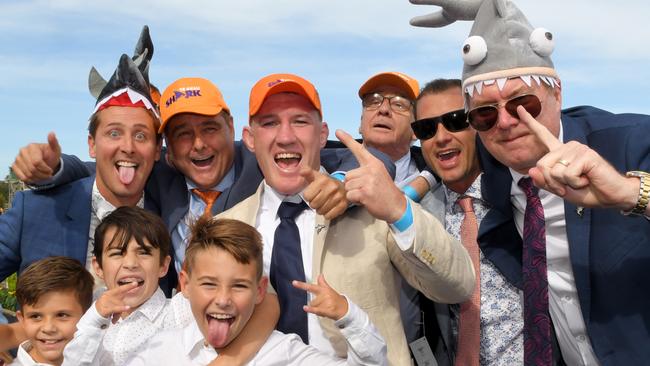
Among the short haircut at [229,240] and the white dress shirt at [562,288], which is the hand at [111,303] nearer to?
the short haircut at [229,240]

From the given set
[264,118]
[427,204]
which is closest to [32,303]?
[264,118]

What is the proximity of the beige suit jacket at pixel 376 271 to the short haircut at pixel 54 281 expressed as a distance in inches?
55.9

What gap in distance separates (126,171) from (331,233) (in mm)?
1555

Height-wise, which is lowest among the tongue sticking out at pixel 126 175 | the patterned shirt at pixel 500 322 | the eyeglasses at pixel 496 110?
the patterned shirt at pixel 500 322

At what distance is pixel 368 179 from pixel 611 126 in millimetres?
1436

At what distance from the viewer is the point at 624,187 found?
2.87 metres

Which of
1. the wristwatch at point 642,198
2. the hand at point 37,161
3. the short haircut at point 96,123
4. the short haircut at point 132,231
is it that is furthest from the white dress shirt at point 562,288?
the hand at point 37,161

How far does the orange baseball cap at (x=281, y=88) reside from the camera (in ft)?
12.6

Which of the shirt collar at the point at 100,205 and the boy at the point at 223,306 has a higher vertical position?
the shirt collar at the point at 100,205

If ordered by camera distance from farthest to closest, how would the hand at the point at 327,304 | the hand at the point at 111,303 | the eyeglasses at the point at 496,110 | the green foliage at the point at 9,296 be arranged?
the green foliage at the point at 9,296
the eyeglasses at the point at 496,110
the hand at the point at 111,303
the hand at the point at 327,304

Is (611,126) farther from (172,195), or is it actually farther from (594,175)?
(172,195)

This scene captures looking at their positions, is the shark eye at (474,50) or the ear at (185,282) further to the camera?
the shark eye at (474,50)

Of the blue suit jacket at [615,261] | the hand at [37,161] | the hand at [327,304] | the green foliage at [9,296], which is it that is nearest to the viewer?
the hand at [327,304]

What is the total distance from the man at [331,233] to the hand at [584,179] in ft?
2.11
